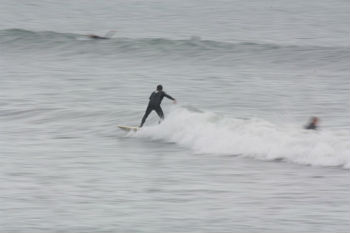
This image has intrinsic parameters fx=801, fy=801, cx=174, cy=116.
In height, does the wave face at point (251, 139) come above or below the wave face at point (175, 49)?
below

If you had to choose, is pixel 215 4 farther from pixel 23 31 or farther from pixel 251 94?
pixel 251 94

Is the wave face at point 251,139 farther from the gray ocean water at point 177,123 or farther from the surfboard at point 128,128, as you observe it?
the surfboard at point 128,128

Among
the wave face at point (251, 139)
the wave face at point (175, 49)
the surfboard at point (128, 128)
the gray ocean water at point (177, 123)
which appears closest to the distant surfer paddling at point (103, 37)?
the wave face at point (175, 49)

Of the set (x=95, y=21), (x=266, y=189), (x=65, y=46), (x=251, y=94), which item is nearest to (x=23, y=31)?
(x=65, y=46)

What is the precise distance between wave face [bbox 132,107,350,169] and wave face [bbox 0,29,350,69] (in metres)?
17.9

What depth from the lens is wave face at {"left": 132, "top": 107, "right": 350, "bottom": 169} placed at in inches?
868

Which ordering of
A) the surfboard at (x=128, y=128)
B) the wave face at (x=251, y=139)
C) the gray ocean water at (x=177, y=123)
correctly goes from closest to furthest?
1. the gray ocean water at (x=177, y=123)
2. the wave face at (x=251, y=139)
3. the surfboard at (x=128, y=128)

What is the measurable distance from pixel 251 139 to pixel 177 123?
10.8 ft

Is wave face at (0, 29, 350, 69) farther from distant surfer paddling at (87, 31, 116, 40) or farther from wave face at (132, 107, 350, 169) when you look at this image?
wave face at (132, 107, 350, 169)

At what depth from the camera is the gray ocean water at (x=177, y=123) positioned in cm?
1673

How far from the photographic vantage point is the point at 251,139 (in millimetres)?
24062

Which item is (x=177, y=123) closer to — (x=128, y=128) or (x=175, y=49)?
(x=128, y=128)

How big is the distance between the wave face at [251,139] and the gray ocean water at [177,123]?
0.05 metres

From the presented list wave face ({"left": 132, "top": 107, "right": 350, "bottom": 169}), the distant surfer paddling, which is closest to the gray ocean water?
wave face ({"left": 132, "top": 107, "right": 350, "bottom": 169})
